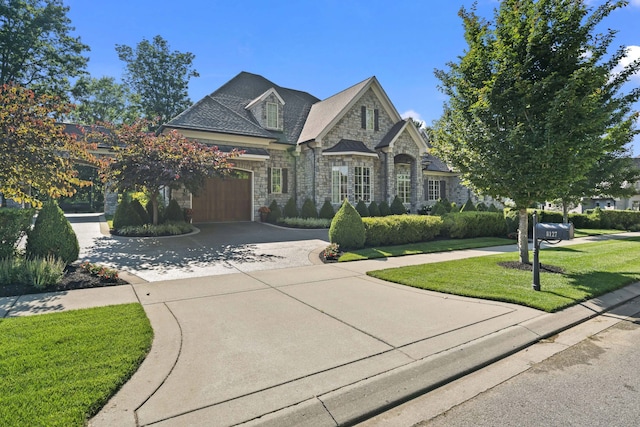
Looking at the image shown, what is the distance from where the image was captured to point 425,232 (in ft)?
42.4

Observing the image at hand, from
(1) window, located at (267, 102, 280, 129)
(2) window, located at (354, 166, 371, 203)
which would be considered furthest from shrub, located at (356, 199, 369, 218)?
(1) window, located at (267, 102, 280, 129)

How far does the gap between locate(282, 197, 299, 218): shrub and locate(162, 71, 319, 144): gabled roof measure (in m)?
3.78

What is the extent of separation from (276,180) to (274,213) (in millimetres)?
2997

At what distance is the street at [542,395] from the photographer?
8.83 feet

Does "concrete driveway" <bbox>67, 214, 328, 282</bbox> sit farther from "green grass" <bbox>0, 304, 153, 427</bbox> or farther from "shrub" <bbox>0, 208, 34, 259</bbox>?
"green grass" <bbox>0, 304, 153, 427</bbox>

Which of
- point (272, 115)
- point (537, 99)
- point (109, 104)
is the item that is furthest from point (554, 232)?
point (109, 104)

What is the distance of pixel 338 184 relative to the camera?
65.7 feet

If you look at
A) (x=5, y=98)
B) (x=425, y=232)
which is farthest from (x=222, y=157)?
(x=425, y=232)

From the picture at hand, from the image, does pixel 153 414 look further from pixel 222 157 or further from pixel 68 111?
pixel 222 157

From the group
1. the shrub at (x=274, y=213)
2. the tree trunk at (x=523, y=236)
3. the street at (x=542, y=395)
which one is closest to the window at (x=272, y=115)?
the shrub at (x=274, y=213)

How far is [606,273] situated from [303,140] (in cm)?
1591

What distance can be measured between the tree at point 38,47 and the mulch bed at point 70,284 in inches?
867

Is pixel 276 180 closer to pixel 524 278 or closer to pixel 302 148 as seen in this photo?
pixel 302 148

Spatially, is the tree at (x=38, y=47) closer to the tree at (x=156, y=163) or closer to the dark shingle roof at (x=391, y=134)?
the tree at (x=156, y=163)
